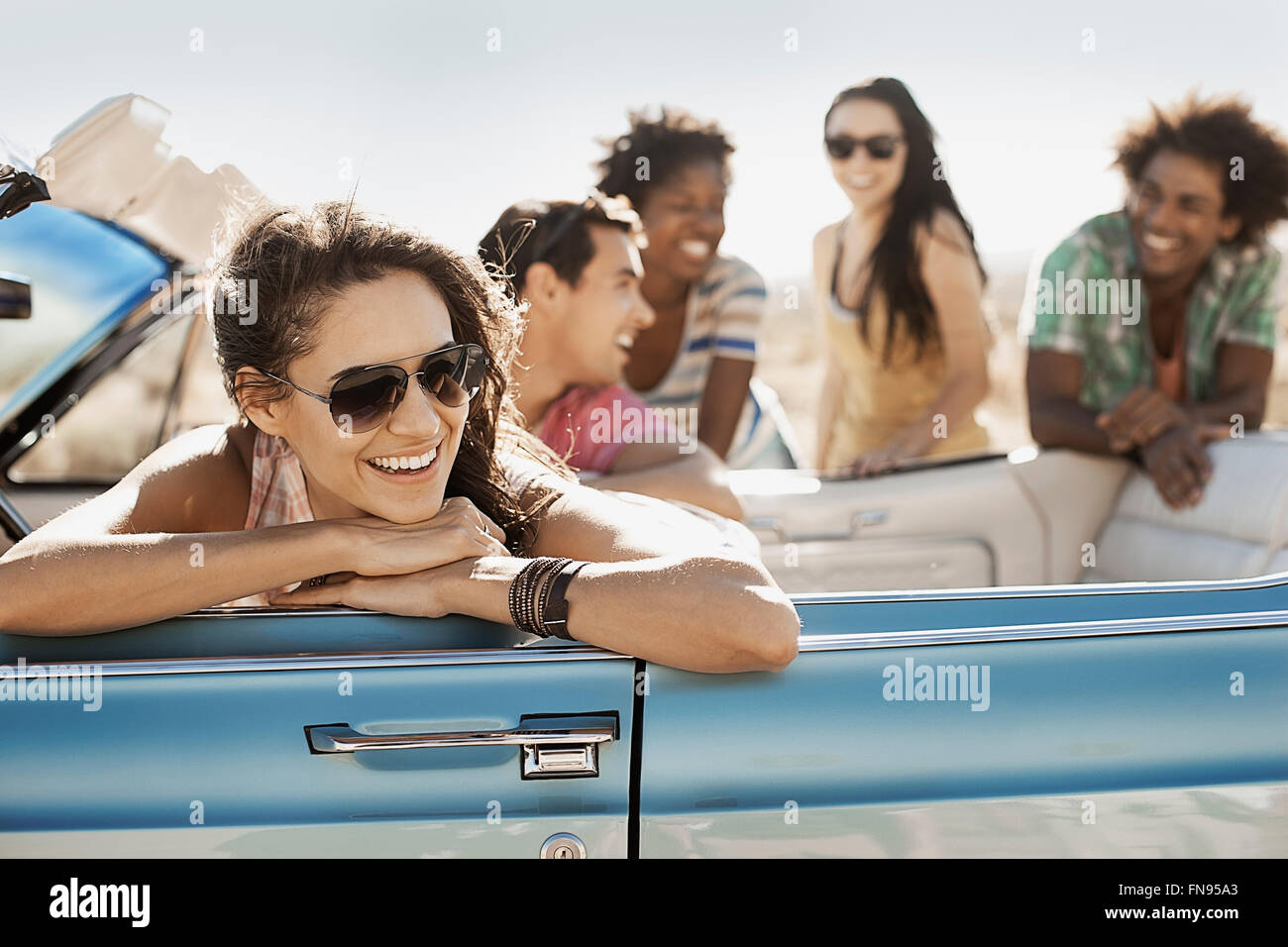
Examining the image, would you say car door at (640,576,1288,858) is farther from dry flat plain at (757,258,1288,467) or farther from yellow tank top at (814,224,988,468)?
dry flat plain at (757,258,1288,467)

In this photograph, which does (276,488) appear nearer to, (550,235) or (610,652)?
(610,652)

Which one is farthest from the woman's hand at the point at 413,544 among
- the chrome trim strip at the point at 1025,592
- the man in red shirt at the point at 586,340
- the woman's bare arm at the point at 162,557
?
the man in red shirt at the point at 586,340

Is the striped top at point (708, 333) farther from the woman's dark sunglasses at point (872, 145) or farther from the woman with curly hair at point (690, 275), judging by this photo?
the woman's dark sunglasses at point (872, 145)

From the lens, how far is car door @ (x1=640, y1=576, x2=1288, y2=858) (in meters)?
1.51

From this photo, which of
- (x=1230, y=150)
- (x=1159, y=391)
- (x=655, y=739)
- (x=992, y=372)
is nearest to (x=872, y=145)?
(x=1230, y=150)

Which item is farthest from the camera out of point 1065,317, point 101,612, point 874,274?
point 874,274

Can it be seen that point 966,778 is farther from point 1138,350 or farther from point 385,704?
point 1138,350

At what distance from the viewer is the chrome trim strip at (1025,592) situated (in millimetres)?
1730

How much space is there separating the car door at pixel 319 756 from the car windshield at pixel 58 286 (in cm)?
137

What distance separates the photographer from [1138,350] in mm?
3424
